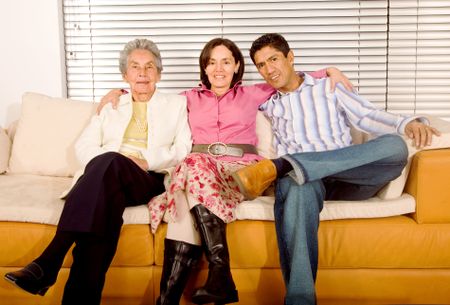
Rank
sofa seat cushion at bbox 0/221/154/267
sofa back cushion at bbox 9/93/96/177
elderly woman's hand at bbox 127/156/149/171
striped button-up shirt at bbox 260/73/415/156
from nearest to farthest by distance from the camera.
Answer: sofa seat cushion at bbox 0/221/154/267 < elderly woman's hand at bbox 127/156/149/171 < striped button-up shirt at bbox 260/73/415/156 < sofa back cushion at bbox 9/93/96/177

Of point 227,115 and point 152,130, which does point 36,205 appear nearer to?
point 152,130

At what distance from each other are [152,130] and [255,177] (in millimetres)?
740

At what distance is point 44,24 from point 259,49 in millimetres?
1505

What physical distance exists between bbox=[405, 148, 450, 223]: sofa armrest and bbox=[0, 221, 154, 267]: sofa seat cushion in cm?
111

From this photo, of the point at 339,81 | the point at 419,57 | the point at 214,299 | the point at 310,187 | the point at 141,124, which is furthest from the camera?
the point at 419,57

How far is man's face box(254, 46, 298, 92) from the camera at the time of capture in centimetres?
249

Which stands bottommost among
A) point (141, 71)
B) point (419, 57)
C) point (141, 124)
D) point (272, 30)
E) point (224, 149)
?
point (224, 149)

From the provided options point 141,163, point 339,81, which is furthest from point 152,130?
point 339,81

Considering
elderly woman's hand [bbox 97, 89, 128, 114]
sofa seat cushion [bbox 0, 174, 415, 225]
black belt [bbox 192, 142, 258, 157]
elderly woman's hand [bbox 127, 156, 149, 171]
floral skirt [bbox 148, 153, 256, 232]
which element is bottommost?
sofa seat cushion [bbox 0, 174, 415, 225]

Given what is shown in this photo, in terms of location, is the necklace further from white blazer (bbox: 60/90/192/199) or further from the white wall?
the white wall

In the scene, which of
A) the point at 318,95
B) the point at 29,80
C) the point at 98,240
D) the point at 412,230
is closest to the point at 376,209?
the point at 412,230

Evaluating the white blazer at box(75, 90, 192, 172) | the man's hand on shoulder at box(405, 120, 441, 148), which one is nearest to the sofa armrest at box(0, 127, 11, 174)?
the white blazer at box(75, 90, 192, 172)

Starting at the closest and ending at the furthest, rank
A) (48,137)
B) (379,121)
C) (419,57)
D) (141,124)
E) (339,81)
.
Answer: (379,121) < (339,81) < (141,124) < (48,137) < (419,57)

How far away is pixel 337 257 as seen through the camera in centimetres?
209
